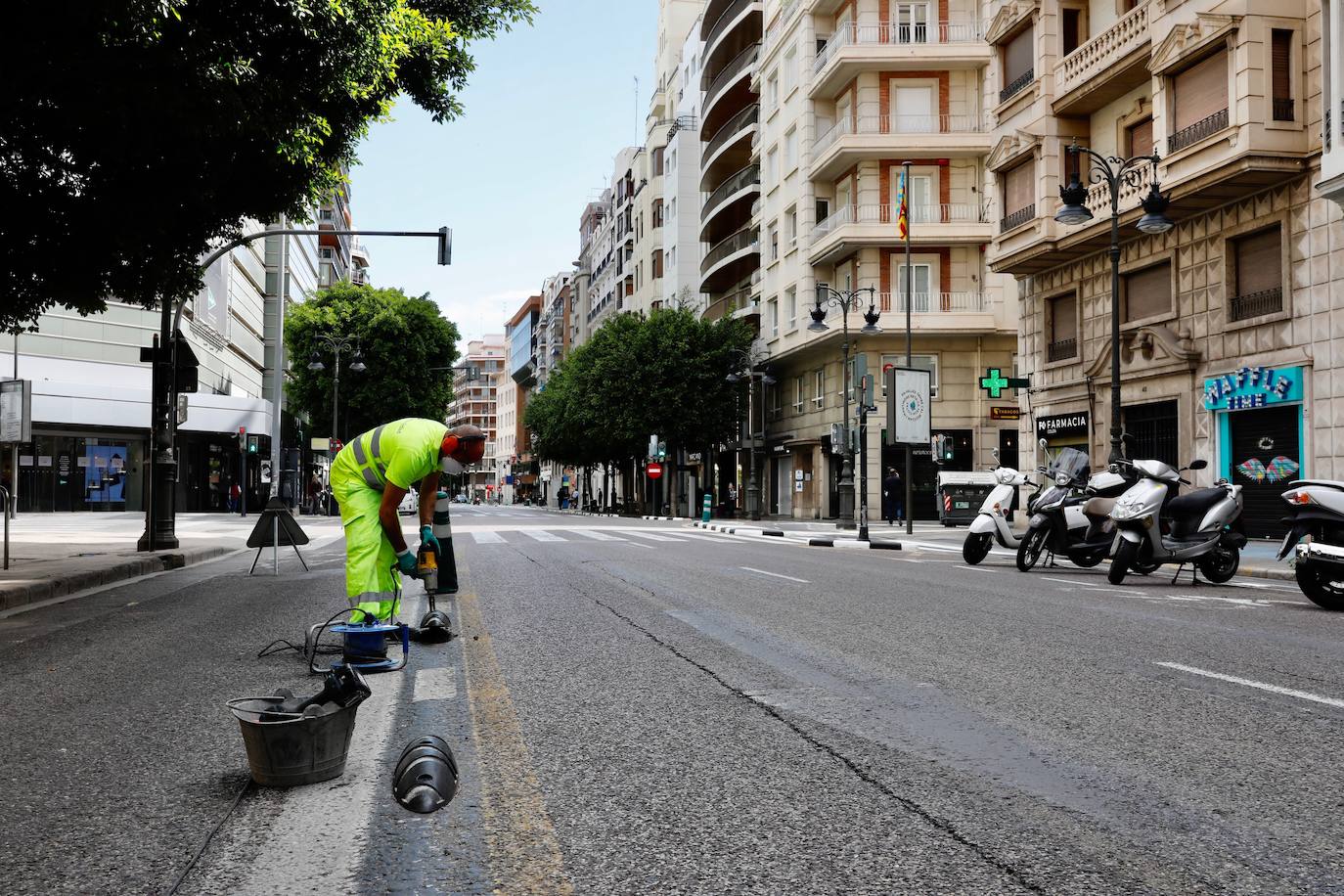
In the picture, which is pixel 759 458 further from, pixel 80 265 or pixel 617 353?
pixel 80 265

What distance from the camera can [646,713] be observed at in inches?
197

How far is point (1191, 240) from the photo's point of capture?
22016mm

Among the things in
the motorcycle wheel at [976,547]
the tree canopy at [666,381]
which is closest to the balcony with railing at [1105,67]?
the motorcycle wheel at [976,547]

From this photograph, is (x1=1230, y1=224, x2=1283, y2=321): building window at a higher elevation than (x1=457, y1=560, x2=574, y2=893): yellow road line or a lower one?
higher

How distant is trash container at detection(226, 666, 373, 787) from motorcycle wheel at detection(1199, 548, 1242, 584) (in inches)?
443

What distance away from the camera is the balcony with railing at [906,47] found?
38000mm

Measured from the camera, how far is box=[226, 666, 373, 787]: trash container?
371 cm

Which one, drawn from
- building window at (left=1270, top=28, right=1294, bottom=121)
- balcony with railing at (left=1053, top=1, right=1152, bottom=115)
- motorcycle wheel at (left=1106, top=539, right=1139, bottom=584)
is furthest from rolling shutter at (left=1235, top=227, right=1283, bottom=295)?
motorcycle wheel at (left=1106, top=539, right=1139, bottom=584)

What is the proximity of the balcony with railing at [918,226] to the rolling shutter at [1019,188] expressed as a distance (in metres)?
8.98

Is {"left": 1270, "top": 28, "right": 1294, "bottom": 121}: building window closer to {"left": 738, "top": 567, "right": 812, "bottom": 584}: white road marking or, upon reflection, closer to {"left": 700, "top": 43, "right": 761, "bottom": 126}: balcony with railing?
{"left": 738, "top": 567, "right": 812, "bottom": 584}: white road marking

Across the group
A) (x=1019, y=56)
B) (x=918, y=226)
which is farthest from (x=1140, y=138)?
(x=918, y=226)

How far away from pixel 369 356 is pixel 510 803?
177 ft

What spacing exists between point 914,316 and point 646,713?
34846mm

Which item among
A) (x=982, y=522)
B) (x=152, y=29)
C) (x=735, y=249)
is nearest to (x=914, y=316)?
(x=735, y=249)
